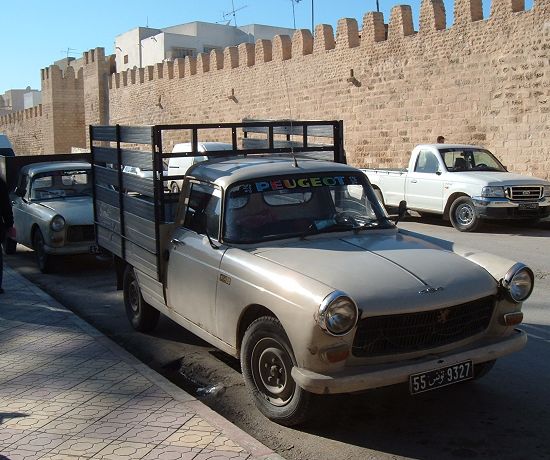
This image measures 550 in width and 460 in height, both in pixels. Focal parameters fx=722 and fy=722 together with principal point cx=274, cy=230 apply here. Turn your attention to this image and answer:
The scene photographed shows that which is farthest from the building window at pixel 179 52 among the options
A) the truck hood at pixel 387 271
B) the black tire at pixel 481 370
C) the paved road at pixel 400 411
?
the black tire at pixel 481 370

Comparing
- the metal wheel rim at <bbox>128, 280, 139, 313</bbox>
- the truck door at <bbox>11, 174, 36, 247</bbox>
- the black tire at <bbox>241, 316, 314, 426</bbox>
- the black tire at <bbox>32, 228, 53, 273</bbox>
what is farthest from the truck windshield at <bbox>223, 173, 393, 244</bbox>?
the truck door at <bbox>11, 174, 36, 247</bbox>

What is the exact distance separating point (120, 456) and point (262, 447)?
0.77m

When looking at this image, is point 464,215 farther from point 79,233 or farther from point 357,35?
point 357,35

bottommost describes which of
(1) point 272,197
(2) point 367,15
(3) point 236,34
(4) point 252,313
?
(4) point 252,313

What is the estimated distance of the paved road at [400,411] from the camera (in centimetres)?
409

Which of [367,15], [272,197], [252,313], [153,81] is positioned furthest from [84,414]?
[153,81]

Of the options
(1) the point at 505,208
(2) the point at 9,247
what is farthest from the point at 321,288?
(1) the point at 505,208

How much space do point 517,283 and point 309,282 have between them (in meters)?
1.40

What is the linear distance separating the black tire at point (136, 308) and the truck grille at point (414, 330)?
3.04 meters

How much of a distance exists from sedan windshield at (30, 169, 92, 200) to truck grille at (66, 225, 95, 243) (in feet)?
4.27

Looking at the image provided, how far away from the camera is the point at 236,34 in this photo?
63.5 meters

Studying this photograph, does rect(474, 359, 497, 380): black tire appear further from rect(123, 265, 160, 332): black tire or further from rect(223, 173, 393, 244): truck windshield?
rect(123, 265, 160, 332): black tire

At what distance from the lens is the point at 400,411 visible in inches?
183

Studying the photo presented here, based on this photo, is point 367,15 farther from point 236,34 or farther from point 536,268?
point 236,34
